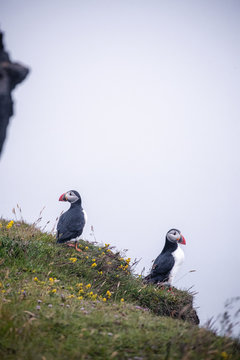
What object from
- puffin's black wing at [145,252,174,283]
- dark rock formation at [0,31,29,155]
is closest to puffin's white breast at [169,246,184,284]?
puffin's black wing at [145,252,174,283]

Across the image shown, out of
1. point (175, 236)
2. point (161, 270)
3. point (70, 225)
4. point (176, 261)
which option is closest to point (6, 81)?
point (70, 225)

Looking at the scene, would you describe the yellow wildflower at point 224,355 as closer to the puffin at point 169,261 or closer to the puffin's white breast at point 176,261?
the puffin at point 169,261

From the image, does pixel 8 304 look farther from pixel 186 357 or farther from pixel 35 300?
pixel 186 357

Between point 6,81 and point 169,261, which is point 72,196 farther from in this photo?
point 6,81

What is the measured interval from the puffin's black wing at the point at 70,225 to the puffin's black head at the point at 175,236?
8.56ft

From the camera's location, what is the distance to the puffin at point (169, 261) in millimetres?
8203

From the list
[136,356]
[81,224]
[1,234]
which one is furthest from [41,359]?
[81,224]

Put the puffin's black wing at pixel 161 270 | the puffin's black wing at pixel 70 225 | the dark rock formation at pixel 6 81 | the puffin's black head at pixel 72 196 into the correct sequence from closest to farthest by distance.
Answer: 1. the dark rock formation at pixel 6 81
2. the puffin's black wing at pixel 70 225
3. the puffin's black wing at pixel 161 270
4. the puffin's black head at pixel 72 196

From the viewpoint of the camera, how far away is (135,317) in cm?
409

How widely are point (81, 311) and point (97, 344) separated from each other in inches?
31.4

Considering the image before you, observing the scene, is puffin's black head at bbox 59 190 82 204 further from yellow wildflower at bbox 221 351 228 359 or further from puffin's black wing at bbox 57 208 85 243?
yellow wildflower at bbox 221 351 228 359

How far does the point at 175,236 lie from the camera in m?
9.05

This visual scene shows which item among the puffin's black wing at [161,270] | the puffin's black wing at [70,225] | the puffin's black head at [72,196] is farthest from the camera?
the puffin's black head at [72,196]

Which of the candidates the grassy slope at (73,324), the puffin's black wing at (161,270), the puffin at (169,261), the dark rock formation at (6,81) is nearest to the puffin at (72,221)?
the grassy slope at (73,324)
